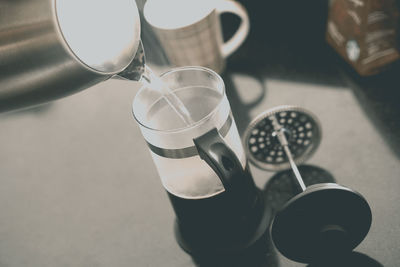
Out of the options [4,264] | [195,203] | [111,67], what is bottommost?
[4,264]

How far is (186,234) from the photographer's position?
1.84 feet

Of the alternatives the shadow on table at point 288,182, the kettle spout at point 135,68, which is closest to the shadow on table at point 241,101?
the shadow on table at point 288,182

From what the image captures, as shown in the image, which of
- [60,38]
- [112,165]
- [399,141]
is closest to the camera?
[60,38]

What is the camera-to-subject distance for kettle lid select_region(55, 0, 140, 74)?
366 mm

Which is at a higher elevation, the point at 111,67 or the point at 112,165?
the point at 111,67

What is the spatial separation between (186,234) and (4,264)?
0.89 feet

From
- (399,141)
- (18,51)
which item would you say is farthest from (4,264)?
(399,141)

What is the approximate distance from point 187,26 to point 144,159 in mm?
219

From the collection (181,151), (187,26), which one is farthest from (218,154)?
(187,26)

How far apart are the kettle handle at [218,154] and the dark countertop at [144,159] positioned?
5.9 inches

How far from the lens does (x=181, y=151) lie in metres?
0.46

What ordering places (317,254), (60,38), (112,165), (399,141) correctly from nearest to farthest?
(60,38) → (317,254) → (399,141) → (112,165)

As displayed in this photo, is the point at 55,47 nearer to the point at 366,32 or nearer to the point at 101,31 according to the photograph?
the point at 101,31

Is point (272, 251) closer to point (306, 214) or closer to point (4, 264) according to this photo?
point (306, 214)
